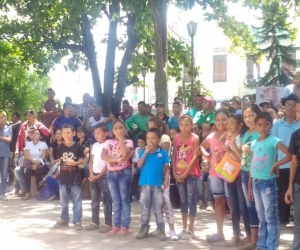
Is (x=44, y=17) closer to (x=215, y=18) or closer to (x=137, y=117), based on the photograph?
(x=215, y=18)

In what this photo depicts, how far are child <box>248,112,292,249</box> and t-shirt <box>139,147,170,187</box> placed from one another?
160 centimetres

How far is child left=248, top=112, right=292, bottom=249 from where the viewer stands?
271 inches

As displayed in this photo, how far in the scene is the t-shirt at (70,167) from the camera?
9.36 m

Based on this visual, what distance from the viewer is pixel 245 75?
4353cm

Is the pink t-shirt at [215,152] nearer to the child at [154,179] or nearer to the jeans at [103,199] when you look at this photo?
the child at [154,179]

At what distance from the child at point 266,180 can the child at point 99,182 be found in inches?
106

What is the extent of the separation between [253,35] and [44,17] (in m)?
9.78

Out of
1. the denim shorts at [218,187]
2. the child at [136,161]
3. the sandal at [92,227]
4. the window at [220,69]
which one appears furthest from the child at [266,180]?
the window at [220,69]

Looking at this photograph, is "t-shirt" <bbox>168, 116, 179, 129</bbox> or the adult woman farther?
the adult woman

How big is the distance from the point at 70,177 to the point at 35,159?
4165mm

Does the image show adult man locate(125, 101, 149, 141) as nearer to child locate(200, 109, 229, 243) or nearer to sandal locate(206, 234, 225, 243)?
child locate(200, 109, 229, 243)

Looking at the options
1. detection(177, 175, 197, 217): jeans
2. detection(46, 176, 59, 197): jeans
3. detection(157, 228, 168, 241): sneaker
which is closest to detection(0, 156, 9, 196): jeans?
detection(46, 176, 59, 197): jeans

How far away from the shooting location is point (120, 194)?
28.6 feet

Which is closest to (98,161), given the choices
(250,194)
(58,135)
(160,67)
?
(250,194)
